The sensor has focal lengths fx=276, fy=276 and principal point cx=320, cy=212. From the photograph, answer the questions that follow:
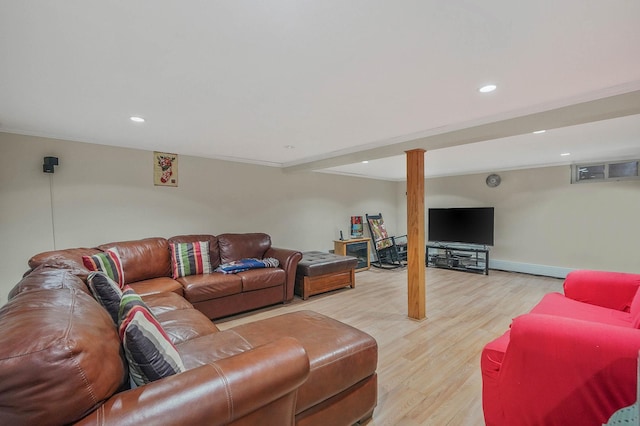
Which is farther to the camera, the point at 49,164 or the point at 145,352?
the point at 49,164

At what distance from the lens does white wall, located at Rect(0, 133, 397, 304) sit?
9.42 ft

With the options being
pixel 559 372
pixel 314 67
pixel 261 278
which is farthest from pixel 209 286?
pixel 559 372

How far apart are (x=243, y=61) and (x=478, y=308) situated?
3840 millimetres

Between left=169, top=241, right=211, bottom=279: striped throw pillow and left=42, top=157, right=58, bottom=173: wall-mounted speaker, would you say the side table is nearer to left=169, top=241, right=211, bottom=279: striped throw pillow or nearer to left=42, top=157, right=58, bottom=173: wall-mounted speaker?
left=169, top=241, right=211, bottom=279: striped throw pillow

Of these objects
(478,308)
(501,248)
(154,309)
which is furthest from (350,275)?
(501,248)

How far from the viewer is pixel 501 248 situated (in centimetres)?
572

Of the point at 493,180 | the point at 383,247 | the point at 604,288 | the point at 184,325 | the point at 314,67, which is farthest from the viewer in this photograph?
the point at 383,247

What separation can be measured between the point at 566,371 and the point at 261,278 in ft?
9.58

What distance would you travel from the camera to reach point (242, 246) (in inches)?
159

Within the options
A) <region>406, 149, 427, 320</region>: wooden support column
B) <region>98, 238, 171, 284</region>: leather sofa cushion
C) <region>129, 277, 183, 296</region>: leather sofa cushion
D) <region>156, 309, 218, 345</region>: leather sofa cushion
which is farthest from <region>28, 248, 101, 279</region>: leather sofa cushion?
<region>406, 149, 427, 320</region>: wooden support column

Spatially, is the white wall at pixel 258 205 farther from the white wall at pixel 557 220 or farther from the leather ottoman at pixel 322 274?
the leather ottoman at pixel 322 274

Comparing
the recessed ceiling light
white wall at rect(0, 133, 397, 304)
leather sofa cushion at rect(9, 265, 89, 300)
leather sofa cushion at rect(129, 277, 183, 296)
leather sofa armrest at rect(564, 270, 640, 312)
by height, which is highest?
the recessed ceiling light

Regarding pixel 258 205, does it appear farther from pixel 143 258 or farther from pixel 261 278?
pixel 143 258

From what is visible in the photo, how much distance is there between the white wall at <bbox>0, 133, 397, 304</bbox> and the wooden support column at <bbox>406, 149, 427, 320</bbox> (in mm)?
2523
